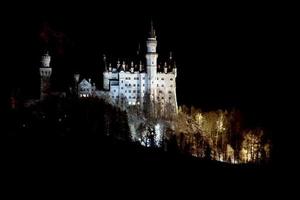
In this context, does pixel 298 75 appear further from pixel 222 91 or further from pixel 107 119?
pixel 107 119

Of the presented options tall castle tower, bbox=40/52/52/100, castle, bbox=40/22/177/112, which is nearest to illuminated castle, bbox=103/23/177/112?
castle, bbox=40/22/177/112

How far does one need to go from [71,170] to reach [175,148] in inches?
454

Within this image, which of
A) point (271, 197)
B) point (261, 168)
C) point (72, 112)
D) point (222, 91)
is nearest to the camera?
point (271, 197)

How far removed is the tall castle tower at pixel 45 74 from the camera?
49478mm

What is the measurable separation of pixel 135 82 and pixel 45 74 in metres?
6.49

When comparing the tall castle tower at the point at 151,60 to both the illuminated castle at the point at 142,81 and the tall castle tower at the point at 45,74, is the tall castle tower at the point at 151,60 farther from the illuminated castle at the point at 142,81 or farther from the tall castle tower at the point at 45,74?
the tall castle tower at the point at 45,74

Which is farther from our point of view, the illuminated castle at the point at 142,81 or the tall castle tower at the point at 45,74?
the illuminated castle at the point at 142,81

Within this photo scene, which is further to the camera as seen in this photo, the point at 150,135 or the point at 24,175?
the point at 150,135

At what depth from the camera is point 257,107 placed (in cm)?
5403

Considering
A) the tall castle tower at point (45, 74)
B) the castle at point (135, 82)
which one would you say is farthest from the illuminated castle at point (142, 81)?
the tall castle tower at point (45, 74)

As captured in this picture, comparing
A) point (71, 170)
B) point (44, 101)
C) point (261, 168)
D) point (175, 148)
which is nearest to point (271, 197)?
point (261, 168)

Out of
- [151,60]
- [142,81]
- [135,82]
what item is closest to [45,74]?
[135,82]

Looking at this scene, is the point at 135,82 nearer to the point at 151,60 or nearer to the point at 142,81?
the point at 142,81

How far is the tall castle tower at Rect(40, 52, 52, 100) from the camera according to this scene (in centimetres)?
4948
